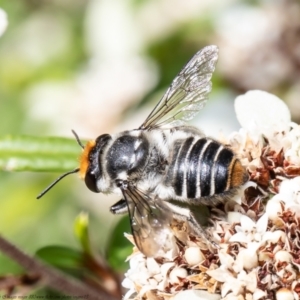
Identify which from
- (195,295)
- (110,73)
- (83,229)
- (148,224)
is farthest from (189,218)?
(110,73)

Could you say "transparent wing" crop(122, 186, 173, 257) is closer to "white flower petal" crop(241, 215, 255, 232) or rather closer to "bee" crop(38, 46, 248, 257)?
"bee" crop(38, 46, 248, 257)

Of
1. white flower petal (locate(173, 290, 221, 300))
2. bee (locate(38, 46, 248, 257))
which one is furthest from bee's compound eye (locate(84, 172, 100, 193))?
white flower petal (locate(173, 290, 221, 300))

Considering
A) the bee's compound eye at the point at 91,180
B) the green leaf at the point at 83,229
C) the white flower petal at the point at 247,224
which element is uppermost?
the bee's compound eye at the point at 91,180

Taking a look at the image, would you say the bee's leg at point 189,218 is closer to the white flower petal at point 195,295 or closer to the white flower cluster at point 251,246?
the white flower cluster at point 251,246

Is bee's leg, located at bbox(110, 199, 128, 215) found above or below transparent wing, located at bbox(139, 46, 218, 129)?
below

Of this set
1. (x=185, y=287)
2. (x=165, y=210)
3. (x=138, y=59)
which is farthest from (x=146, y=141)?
(x=138, y=59)

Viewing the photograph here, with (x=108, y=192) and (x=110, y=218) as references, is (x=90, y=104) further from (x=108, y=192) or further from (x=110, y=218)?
(x=108, y=192)

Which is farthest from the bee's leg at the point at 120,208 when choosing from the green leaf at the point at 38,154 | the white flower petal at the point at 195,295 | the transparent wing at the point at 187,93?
the green leaf at the point at 38,154
